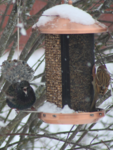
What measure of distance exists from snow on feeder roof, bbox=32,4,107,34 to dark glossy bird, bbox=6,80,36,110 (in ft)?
1.80

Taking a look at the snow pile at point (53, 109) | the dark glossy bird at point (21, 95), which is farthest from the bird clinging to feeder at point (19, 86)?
the snow pile at point (53, 109)

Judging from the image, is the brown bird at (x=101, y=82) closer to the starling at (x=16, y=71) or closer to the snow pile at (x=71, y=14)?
the snow pile at (x=71, y=14)

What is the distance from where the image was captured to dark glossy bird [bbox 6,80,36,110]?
8.63 feet

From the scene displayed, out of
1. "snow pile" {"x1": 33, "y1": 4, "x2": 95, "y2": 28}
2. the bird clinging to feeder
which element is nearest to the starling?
the bird clinging to feeder

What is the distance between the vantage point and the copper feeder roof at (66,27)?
2.38 metres

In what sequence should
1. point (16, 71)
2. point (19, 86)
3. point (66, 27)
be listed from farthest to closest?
1. point (16, 71)
2. point (19, 86)
3. point (66, 27)

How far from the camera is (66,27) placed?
2.40 m

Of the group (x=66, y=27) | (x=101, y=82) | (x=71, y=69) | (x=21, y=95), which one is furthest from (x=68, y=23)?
(x=21, y=95)

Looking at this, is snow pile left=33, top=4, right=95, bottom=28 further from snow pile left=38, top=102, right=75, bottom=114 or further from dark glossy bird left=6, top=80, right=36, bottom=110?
snow pile left=38, top=102, right=75, bottom=114

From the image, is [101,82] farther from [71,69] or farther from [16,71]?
[16,71]

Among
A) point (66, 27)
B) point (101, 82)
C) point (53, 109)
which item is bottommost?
point (53, 109)

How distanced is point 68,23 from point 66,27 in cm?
6

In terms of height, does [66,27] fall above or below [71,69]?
above

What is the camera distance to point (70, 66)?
9.14 ft
